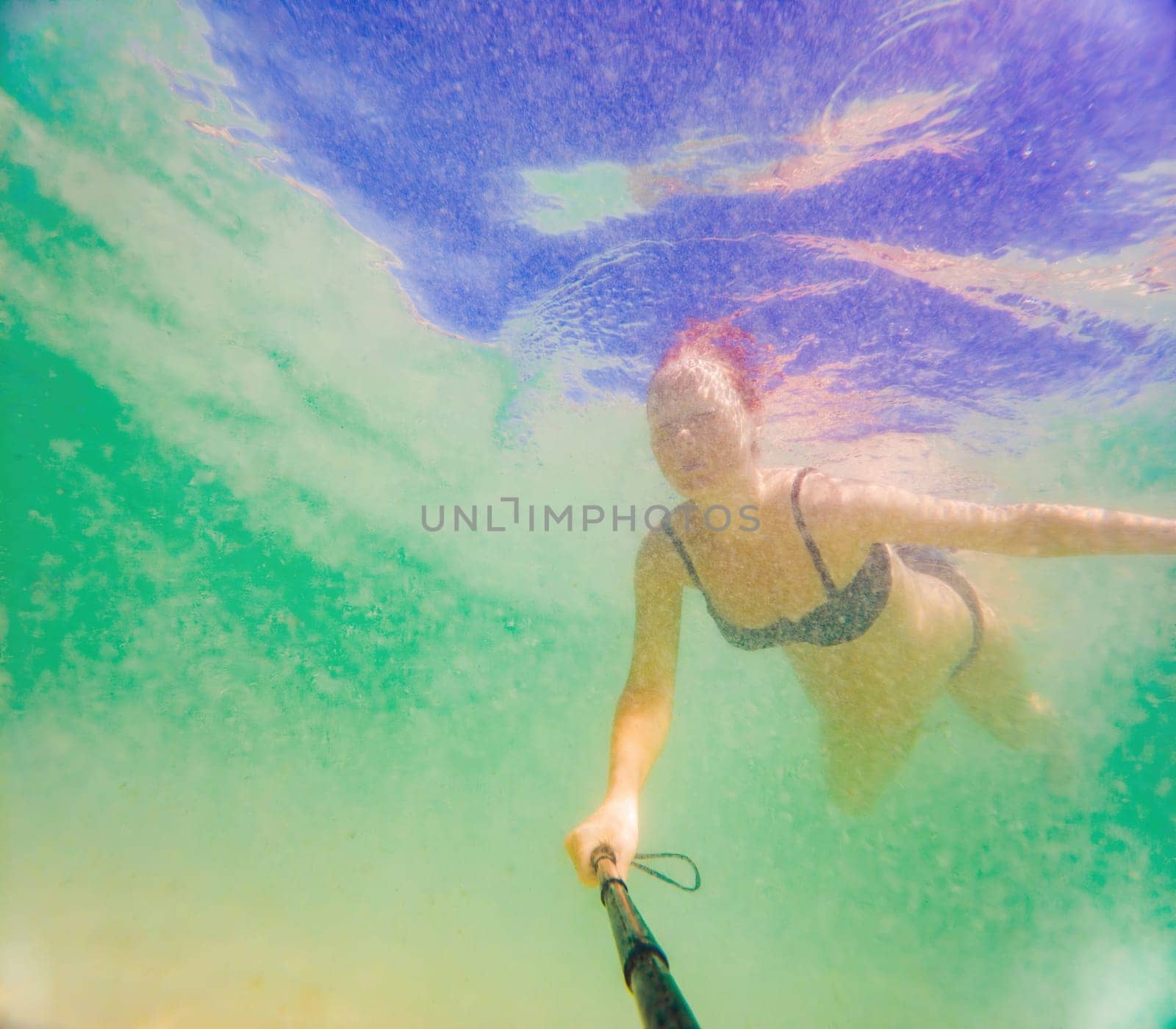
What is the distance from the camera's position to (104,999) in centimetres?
735

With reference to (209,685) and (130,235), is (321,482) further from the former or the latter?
Answer: (209,685)

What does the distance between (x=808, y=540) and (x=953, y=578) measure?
10.2 feet

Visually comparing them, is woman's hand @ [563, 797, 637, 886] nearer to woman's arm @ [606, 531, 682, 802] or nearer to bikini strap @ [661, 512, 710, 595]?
woman's arm @ [606, 531, 682, 802]

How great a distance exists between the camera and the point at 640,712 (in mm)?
3166

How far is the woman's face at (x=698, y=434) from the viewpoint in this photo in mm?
3834

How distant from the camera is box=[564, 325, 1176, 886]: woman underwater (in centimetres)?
310

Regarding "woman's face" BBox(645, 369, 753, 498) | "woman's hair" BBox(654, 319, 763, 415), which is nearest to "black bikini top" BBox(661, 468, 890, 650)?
"woman's face" BBox(645, 369, 753, 498)

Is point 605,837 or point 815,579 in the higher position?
point 815,579

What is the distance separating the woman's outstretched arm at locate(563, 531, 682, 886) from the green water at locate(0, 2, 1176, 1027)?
7.26 m

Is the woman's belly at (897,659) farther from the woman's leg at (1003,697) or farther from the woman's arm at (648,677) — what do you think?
the woman's arm at (648,677)

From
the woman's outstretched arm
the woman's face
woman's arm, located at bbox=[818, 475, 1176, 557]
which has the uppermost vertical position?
the woman's face

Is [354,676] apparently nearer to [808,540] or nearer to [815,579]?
[815,579]

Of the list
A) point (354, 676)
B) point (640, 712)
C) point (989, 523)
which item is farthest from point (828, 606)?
point (354, 676)

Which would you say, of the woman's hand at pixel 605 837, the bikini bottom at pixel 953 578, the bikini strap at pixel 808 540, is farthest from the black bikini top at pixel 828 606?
the woman's hand at pixel 605 837
